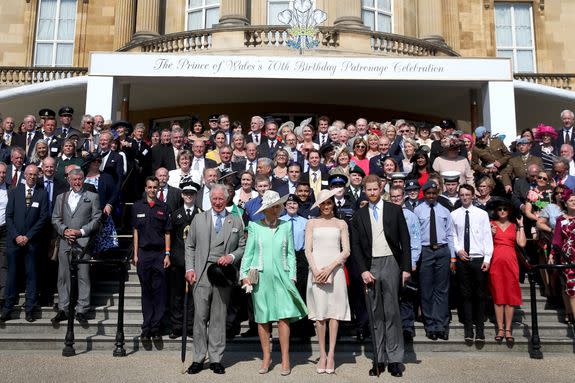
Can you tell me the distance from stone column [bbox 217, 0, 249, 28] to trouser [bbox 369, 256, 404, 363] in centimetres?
1324

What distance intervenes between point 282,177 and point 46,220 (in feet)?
11.8

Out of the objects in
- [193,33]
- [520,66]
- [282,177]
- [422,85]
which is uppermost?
[520,66]

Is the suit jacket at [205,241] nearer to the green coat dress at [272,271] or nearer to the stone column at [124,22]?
the green coat dress at [272,271]

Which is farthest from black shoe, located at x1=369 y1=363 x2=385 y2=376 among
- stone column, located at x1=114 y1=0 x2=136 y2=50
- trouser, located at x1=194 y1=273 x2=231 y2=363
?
stone column, located at x1=114 y1=0 x2=136 y2=50

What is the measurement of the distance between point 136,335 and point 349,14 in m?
13.7

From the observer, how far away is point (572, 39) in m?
24.5

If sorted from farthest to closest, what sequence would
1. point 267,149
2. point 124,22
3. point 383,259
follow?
point 124,22 → point 267,149 → point 383,259

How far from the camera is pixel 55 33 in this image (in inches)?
942

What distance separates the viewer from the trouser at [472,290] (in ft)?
23.7

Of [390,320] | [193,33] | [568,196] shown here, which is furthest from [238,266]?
[193,33]

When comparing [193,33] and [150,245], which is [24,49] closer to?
[193,33]

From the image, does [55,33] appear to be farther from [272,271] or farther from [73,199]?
[272,271]

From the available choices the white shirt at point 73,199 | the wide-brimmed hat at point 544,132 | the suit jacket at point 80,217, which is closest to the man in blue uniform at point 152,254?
the suit jacket at point 80,217

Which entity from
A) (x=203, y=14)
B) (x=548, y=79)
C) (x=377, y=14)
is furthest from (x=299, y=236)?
(x=548, y=79)
